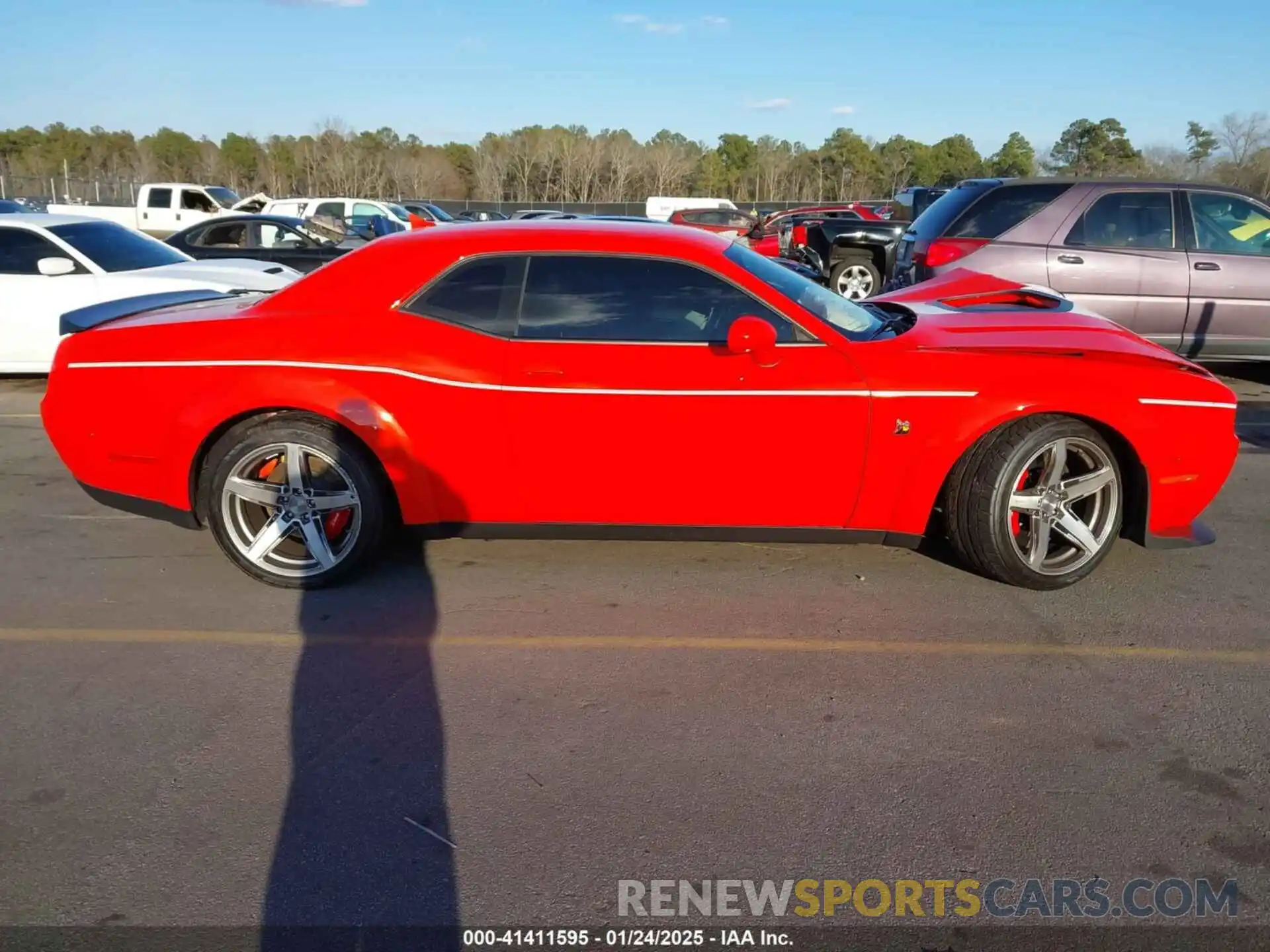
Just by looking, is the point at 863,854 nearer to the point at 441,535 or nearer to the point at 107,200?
the point at 441,535

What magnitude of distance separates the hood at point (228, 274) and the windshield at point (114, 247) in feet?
0.54

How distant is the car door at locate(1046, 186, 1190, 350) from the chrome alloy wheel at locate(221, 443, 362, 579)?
6.26 meters

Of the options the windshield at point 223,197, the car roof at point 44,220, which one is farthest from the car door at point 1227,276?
the windshield at point 223,197

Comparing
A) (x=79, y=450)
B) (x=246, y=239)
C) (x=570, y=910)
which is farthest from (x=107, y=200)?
(x=570, y=910)

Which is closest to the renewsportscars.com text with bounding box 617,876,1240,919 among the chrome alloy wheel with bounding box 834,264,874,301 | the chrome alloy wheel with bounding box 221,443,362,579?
the chrome alloy wheel with bounding box 221,443,362,579

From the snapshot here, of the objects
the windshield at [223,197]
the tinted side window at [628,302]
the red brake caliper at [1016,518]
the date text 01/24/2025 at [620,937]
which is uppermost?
the windshield at [223,197]

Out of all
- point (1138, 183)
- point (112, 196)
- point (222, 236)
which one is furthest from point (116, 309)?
point (112, 196)

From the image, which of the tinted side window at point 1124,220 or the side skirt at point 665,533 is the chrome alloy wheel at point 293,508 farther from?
the tinted side window at point 1124,220

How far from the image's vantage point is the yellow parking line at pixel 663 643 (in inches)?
146

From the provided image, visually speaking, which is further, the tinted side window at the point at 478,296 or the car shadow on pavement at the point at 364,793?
the tinted side window at the point at 478,296

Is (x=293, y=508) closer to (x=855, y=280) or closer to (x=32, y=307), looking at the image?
(x=32, y=307)

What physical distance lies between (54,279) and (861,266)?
33.8ft

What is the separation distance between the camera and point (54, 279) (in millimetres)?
8430

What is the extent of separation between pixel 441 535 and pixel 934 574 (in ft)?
7.30
